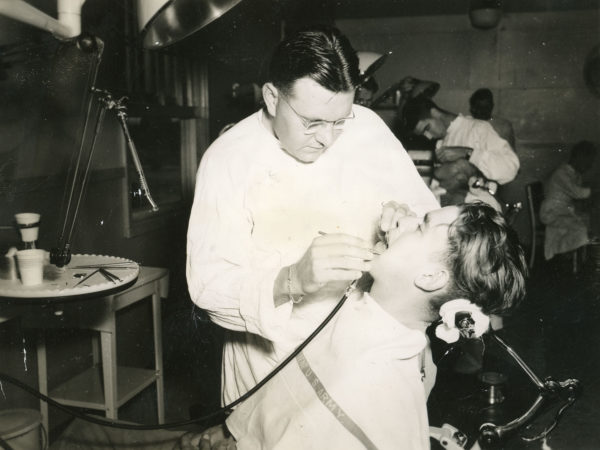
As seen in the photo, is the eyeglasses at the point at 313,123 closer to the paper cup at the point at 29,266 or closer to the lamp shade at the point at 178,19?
the lamp shade at the point at 178,19

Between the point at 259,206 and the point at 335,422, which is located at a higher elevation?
the point at 259,206

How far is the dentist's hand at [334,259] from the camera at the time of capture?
112 cm

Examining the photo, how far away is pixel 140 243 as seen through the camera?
333cm

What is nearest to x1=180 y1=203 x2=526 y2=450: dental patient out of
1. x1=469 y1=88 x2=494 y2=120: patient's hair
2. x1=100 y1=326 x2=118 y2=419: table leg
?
x1=100 y1=326 x2=118 y2=419: table leg

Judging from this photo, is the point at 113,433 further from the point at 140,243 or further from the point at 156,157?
the point at 156,157

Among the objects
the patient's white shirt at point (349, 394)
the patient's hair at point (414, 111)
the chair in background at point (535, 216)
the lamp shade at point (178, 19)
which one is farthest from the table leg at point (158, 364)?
the chair in background at point (535, 216)

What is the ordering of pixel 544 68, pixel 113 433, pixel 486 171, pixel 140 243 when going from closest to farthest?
pixel 113 433 → pixel 486 171 → pixel 140 243 → pixel 544 68

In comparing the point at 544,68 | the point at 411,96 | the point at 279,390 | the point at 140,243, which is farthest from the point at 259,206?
the point at 544,68

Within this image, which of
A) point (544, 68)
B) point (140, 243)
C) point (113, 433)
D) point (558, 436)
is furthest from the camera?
point (544, 68)

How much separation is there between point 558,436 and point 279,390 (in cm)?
193

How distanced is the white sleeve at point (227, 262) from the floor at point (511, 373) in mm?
1432

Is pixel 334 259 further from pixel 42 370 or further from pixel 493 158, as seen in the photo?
pixel 493 158

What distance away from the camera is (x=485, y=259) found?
1283mm

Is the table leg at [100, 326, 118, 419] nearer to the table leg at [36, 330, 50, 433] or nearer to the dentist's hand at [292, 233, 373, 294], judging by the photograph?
the table leg at [36, 330, 50, 433]
